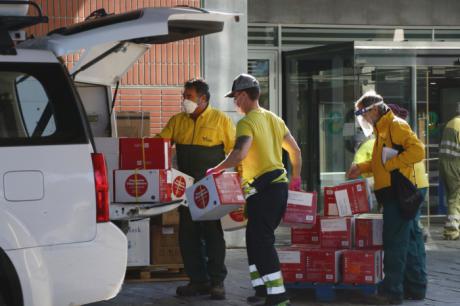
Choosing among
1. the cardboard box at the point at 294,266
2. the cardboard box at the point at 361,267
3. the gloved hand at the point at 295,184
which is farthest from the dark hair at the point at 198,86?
the cardboard box at the point at 361,267

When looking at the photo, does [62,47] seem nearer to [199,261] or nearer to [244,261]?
[199,261]

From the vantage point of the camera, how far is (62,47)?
20.3 ft

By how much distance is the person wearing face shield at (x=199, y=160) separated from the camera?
864cm

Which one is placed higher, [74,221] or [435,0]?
[435,0]

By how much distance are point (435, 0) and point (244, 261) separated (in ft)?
18.8

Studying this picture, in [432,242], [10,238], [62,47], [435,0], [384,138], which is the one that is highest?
[435,0]

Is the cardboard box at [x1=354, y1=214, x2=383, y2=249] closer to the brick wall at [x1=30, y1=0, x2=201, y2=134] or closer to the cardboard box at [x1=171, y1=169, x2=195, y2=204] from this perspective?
the cardboard box at [x1=171, y1=169, x2=195, y2=204]

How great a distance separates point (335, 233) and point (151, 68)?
3.74 m

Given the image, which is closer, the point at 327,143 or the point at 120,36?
the point at 120,36

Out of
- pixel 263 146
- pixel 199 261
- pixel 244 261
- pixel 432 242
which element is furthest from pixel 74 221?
pixel 432 242

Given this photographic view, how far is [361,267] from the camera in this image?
8438mm

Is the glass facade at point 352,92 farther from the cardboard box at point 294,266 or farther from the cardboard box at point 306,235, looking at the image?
the cardboard box at point 294,266

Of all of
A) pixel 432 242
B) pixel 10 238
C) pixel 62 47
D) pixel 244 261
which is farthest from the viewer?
pixel 432 242

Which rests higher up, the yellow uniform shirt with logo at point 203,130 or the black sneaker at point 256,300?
the yellow uniform shirt with logo at point 203,130
